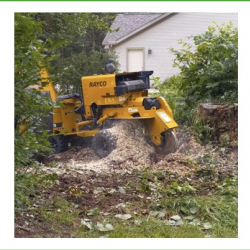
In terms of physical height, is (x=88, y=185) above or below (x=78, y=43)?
below

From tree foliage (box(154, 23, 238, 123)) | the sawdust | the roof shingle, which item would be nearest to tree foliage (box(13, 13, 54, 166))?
the roof shingle

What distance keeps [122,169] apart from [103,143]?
25.2 inches

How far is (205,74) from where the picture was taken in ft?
21.2

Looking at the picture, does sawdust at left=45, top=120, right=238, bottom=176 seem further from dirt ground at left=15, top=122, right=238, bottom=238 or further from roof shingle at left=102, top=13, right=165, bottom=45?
roof shingle at left=102, top=13, right=165, bottom=45

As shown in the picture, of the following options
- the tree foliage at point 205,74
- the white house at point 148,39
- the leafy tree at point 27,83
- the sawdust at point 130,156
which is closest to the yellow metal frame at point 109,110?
the sawdust at point 130,156

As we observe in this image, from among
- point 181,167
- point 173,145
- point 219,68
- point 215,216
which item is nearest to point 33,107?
point 215,216

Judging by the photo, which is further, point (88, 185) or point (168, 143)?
point (168, 143)

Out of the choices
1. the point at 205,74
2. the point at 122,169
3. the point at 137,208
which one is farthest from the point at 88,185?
the point at 205,74

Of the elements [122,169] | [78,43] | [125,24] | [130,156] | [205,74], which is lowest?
[122,169]

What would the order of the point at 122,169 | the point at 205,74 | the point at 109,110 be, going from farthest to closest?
the point at 205,74, the point at 109,110, the point at 122,169

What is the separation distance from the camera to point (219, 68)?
249 inches

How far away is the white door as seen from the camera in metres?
5.19

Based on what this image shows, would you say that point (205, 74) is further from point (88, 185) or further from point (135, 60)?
point (88, 185)

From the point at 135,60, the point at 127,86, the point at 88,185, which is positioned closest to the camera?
the point at 88,185
